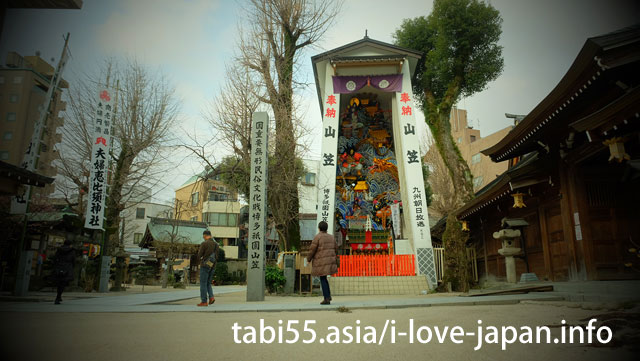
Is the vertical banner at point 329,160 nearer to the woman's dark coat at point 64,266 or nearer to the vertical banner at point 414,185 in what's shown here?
the vertical banner at point 414,185

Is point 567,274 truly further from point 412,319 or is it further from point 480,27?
point 480,27

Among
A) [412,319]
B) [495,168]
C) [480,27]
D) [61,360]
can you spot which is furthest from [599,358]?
[495,168]

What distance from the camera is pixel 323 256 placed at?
8.30 meters

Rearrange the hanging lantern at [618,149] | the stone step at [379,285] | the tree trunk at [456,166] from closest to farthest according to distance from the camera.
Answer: the hanging lantern at [618,149] < the stone step at [379,285] < the tree trunk at [456,166]

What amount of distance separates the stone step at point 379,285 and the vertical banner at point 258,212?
15.8 feet

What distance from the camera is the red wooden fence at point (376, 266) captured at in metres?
15.1

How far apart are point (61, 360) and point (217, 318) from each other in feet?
9.37

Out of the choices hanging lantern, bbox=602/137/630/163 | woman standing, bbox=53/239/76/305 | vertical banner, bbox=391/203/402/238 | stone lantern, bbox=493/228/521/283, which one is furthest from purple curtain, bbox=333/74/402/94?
woman standing, bbox=53/239/76/305

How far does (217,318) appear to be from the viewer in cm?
599

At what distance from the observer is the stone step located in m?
13.6

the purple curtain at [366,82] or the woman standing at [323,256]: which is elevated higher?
the purple curtain at [366,82]

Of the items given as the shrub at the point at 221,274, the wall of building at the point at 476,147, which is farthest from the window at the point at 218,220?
the wall of building at the point at 476,147

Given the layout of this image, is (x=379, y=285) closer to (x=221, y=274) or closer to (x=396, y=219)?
(x=396, y=219)

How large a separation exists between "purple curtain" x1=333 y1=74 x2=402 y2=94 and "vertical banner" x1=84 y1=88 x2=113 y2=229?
392 inches
